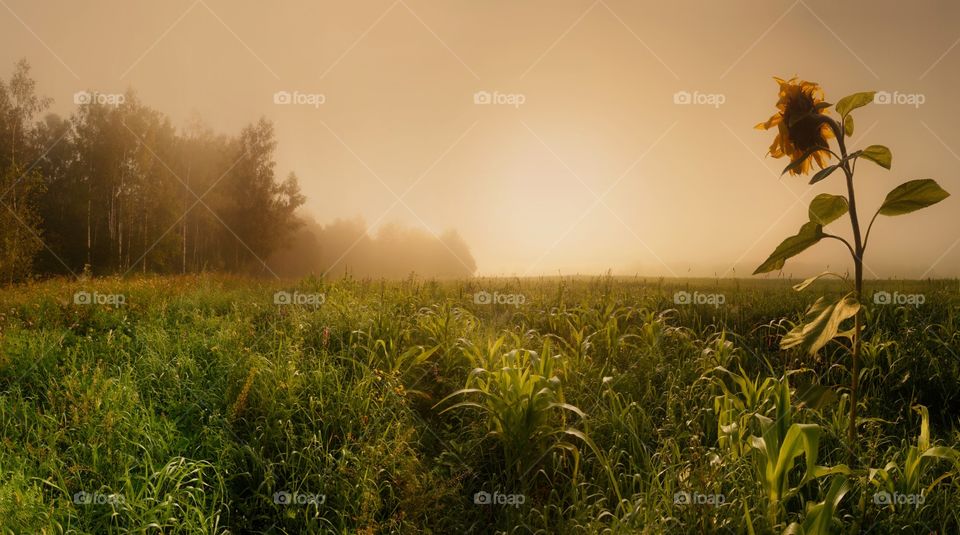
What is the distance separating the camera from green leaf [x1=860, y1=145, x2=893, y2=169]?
256 centimetres

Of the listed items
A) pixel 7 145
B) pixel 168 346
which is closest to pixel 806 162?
pixel 168 346

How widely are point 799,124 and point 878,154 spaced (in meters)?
0.39

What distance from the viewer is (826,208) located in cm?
268

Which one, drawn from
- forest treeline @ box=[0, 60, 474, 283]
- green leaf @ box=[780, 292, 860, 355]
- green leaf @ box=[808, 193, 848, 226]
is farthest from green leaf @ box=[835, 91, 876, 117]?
forest treeline @ box=[0, 60, 474, 283]

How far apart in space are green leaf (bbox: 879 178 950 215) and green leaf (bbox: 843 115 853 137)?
1.12 ft

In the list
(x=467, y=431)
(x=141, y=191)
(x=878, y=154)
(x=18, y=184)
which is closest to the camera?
(x=878, y=154)

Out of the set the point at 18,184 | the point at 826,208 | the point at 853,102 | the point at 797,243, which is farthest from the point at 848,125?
the point at 18,184

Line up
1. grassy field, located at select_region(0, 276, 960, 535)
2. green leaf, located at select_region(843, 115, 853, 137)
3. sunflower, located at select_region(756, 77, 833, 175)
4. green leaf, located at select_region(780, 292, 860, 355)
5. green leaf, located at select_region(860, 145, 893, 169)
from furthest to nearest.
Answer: grassy field, located at select_region(0, 276, 960, 535) < sunflower, located at select_region(756, 77, 833, 175) < green leaf, located at select_region(843, 115, 853, 137) < green leaf, located at select_region(860, 145, 893, 169) < green leaf, located at select_region(780, 292, 860, 355)

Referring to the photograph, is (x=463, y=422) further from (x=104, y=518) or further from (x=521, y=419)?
(x=104, y=518)

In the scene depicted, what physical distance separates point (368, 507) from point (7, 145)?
77.5 ft

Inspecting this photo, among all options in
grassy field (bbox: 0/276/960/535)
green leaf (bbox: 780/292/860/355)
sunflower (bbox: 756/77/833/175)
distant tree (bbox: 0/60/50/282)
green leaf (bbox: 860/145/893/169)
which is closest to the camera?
green leaf (bbox: 780/292/860/355)

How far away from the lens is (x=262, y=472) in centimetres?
373

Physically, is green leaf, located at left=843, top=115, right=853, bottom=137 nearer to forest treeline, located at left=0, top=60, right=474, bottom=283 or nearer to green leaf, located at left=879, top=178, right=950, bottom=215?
green leaf, located at left=879, top=178, right=950, bottom=215

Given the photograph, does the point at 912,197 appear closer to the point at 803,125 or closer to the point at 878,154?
the point at 878,154
